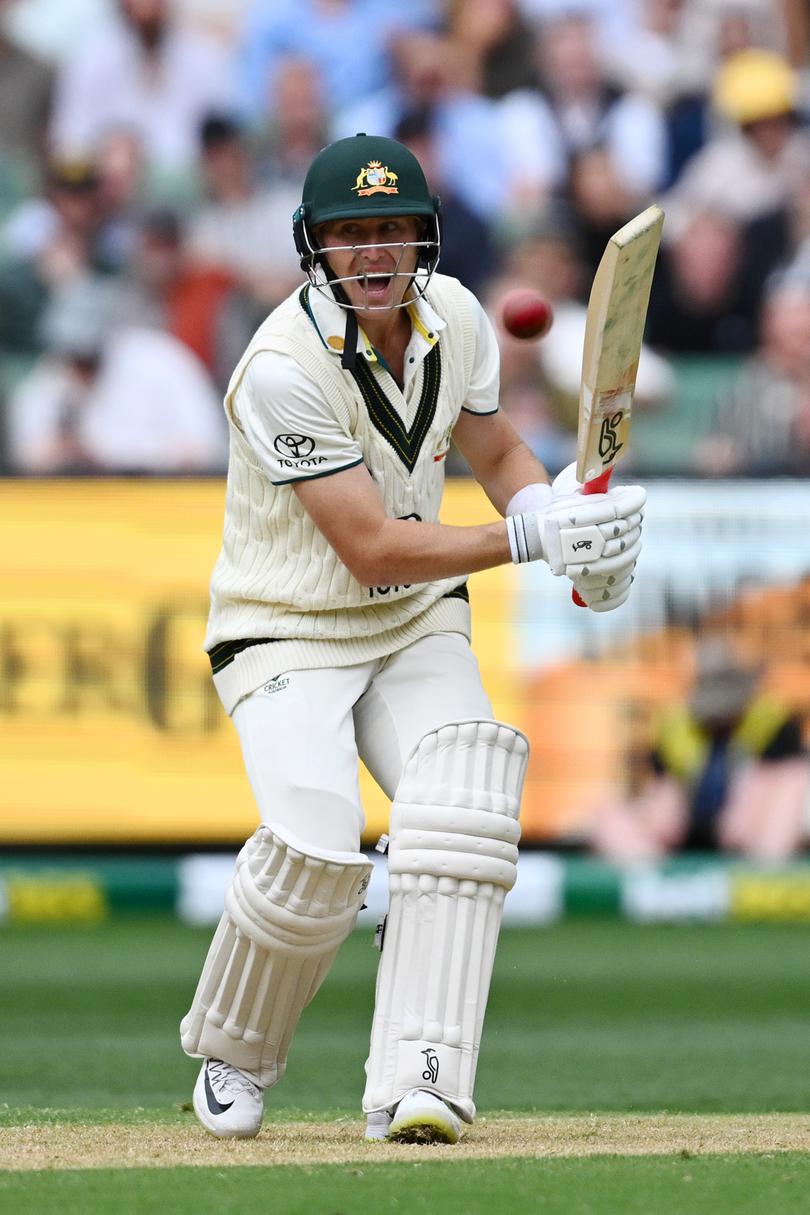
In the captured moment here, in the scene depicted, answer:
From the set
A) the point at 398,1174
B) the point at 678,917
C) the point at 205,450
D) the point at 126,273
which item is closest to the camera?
the point at 398,1174

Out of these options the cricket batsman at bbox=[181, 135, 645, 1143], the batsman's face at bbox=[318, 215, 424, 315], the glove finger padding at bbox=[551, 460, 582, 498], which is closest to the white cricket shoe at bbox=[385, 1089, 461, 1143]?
the cricket batsman at bbox=[181, 135, 645, 1143]

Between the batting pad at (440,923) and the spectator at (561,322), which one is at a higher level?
the spectator at (561,322)

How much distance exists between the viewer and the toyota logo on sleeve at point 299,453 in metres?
3.47

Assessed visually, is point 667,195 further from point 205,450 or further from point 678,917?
point 678,917

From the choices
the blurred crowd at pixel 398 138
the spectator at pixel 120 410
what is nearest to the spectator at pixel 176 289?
the blurred crowd at pixel 398 138

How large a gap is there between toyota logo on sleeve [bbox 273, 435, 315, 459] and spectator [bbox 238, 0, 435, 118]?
6623mm

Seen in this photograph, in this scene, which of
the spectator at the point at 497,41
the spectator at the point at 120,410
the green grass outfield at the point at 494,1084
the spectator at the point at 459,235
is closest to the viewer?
the green grass outfield at the point at 494,1084

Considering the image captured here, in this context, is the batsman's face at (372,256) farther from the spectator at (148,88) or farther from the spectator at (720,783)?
the spectator at (148,88)

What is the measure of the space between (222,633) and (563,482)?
0.66m

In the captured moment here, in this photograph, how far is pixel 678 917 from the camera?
25.2 feet

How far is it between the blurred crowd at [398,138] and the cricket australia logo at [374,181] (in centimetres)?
539

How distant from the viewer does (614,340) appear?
347 cm

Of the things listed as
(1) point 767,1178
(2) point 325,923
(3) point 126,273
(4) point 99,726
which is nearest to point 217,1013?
(2) point 325,923

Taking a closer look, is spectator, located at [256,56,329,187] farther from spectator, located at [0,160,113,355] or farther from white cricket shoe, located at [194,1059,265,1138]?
white cricket shoe, located at [194,1059,265,1138]
